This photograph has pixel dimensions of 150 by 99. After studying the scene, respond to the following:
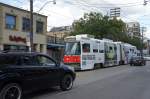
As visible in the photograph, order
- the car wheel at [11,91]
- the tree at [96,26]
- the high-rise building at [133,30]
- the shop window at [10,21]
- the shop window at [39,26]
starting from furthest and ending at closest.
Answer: the high-rise building at [133,30] < the tree at [96,26] < the shop window at [39,26] < the shop window at [10,21] < the car wheel at [11,91]

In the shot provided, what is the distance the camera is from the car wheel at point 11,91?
10047 mm

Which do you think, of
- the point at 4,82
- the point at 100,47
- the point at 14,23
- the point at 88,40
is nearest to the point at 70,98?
the point at 4,82

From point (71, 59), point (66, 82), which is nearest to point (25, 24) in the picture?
point (71, 59)

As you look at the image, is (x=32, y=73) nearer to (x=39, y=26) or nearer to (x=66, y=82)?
(x=66, y=82)

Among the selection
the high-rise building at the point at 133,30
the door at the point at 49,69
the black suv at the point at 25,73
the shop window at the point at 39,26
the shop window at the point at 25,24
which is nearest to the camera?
the black suv at the point at 25,73

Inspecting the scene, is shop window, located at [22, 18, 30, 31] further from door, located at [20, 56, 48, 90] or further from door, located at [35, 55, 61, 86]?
door, located at [20, 56, 48, 90]

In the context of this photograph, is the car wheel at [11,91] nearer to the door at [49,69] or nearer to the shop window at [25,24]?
the door at [49,69]

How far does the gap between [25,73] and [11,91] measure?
32.4 inches

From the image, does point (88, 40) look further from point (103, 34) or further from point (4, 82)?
point (103, 34)

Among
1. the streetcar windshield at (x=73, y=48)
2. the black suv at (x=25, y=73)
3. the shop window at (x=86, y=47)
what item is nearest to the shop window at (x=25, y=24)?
the streetcar windshield at (x=73, y=48)

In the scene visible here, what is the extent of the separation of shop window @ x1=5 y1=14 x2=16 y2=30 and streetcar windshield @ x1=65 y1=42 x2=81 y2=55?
36.1 feet

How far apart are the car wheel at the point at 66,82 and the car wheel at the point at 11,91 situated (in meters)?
2.93

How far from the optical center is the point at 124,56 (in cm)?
4409

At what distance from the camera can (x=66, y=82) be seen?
1366 cm
